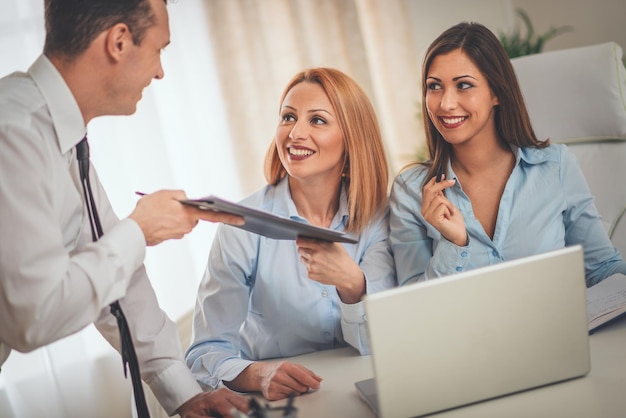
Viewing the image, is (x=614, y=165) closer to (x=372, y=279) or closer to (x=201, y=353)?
(x=372, y=279)

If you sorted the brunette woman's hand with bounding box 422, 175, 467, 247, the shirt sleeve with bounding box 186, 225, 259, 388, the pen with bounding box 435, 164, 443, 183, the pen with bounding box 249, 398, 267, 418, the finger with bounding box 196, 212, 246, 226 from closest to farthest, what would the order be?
1. the pen with bounding box 249, 398, 267, 418
2. the finger with bounding box 196, 212, 246, 226
3. the brunette woman's hand with bounding box 422, 175, 467, 247
4. the shirt sleeve with bounding box 186, 225, 259, 388
5. the pen with bounding box 435, 164, 443, 183

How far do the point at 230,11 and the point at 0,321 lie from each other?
8.05 ft

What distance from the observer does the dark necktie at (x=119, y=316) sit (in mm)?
1370

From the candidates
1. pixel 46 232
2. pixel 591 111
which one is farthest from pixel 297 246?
pixel 591 111

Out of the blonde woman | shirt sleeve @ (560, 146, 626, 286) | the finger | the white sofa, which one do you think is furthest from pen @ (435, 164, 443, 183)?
the finger

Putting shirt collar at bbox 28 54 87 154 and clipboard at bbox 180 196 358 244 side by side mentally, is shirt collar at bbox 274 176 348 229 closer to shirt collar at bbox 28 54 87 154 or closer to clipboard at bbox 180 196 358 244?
clipboard at bbox 180 196 358 244

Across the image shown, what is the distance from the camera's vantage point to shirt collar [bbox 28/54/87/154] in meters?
1.29

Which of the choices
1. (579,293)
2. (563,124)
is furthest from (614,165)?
(579,293)

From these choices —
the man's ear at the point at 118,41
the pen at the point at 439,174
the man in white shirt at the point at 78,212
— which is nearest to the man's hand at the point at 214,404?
the man in white shirt at the point at 78,212

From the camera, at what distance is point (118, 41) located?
129 centimetres

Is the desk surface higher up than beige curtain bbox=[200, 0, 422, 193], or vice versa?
beige curtain bbox=[200, 0, 422, 193]

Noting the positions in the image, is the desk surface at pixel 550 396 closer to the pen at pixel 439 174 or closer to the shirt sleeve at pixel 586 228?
the shirt sleeve at pixel 586 228

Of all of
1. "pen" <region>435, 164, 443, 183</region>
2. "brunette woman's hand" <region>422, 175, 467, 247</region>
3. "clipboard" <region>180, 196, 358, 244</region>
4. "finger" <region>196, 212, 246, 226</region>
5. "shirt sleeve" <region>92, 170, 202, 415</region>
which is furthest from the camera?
"pen" <region>435, 164, 443, 183</region>

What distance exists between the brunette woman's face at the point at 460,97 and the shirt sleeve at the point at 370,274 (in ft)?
0.97
